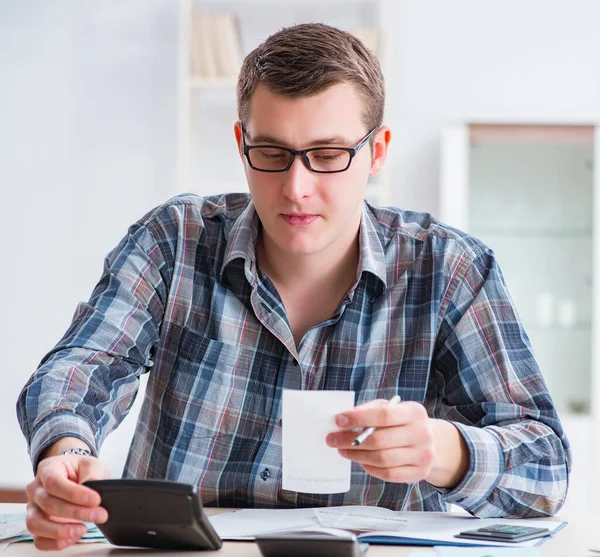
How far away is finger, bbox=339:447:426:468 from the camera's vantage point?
113 centimetres

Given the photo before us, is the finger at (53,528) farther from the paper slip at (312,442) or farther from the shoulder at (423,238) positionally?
the shoulder at (423,238)

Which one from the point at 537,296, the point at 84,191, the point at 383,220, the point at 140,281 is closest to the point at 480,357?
the point at 383,220

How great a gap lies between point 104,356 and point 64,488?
0.44m

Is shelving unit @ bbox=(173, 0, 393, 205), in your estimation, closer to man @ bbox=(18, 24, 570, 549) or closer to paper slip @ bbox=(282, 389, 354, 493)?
man @ bbox=(18, 24, 570, 549)

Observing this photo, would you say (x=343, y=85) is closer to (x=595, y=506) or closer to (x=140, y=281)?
(x=140, y=281)

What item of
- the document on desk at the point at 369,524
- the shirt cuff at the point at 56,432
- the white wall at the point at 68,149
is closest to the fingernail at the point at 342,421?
the document on desk at the point at 369,524

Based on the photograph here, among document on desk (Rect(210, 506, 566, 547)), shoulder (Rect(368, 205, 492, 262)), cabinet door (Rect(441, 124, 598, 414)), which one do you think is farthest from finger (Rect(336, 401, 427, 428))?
cabinet door (Rect(441, 124, 598, 414))

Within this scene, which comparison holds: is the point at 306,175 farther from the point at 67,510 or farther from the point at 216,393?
the point at 67,510

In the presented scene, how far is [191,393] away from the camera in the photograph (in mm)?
1562

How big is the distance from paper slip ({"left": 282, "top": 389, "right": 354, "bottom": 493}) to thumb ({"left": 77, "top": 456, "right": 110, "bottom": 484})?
0.77 feet

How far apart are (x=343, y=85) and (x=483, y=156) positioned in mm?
1877

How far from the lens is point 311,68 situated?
57.8 inches

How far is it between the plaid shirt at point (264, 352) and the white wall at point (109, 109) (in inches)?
79.1

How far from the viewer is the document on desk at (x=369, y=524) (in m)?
1.19
